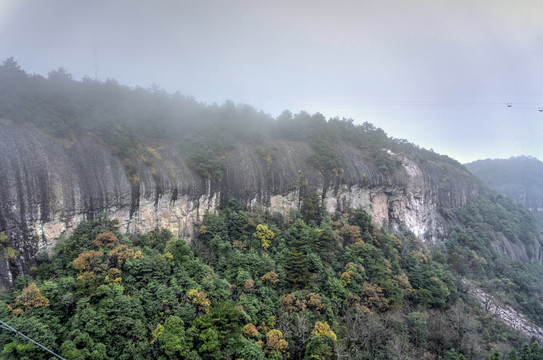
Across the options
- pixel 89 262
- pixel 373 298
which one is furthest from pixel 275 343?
pixel 89 262

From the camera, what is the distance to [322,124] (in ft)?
147

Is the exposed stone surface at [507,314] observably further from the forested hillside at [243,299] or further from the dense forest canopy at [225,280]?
the forested hillside at [243,299]

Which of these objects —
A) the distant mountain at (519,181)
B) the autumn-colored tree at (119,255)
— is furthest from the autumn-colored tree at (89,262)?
the distant mountain at (519,181)

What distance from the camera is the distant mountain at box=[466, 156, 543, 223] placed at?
94694 mm

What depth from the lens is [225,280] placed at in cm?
2016

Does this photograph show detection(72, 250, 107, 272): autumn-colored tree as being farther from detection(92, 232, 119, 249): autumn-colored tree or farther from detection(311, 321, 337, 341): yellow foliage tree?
detection(311, 321, 337, 341): yellow foliage tree

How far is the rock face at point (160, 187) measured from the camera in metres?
18.5

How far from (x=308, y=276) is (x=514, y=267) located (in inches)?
1544

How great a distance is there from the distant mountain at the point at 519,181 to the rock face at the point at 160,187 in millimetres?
74844

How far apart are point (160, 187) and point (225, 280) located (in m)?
10.7

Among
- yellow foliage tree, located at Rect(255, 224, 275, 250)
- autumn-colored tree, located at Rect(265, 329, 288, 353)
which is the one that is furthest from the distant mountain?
autumn-colored tree, located at Rect(265, 329, 288, 353)

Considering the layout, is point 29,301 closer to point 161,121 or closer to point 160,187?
point 160,187

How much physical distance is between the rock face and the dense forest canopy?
1.02 metres

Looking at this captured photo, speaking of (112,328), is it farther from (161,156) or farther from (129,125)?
(129,125)
